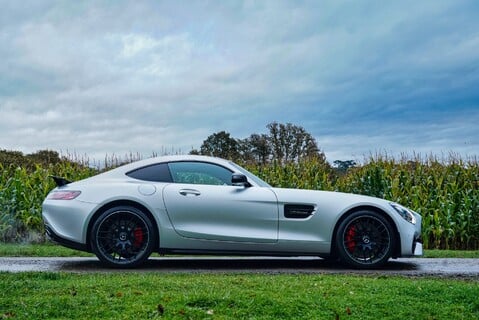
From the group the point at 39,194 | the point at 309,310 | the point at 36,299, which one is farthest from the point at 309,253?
the point at 39,194

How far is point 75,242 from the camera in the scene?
7.96 meters

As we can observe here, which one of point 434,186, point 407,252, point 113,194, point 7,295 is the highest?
point 434,186

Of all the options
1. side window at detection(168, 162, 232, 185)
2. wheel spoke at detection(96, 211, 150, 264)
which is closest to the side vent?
side window at detection(168, 162, 232, 185)

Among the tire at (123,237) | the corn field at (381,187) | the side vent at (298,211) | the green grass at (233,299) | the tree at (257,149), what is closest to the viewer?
the green grass at (233,299)

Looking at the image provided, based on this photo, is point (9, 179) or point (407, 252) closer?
point (407, 252)

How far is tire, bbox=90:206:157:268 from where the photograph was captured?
789 centimetres

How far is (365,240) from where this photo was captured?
26.7ft

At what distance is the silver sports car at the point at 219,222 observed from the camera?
7934mm

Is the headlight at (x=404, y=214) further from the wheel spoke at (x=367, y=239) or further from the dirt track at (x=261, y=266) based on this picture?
the dirt track at (x=261, y=266)

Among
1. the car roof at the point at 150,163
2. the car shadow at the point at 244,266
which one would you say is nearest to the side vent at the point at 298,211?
the car shadow at the point at 244,266

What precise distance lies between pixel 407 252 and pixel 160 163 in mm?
3671

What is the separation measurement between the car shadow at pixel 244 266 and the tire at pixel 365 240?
15 centimetres

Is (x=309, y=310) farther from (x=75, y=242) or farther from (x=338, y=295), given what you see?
(x=75, y=242)

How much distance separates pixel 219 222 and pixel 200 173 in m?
0.85
